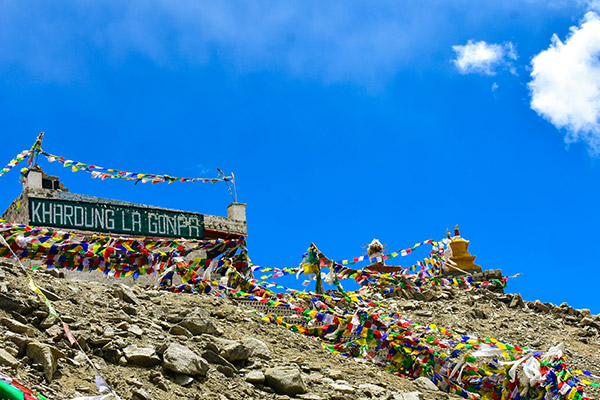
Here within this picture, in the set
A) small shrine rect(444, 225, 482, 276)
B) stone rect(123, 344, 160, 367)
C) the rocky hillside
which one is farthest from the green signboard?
stone rect(123, 344, 160, 367)

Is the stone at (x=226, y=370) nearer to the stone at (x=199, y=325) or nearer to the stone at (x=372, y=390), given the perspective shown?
the stone at (x=199, y=325)

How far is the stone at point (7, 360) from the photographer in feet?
24.0

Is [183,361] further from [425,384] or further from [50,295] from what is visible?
[425,384]

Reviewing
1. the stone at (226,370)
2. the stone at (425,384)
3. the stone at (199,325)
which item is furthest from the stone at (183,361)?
the stone at (425,384)

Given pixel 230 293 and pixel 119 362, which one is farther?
pixel 230 293

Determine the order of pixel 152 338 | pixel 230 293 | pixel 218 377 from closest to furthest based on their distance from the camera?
1. pixel 218 377
2. pixel 152 338
3. pixel 230 293

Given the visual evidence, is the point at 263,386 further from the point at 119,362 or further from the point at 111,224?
the point at 111,224

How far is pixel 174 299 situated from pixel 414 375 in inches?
191

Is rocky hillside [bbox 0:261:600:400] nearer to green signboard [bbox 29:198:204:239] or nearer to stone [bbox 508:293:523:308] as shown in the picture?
green signboard [bbox 29:198:204:239]

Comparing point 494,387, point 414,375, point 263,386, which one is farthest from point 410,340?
point 263,386

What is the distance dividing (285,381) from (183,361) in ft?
4.66

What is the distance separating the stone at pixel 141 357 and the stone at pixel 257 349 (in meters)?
1.55

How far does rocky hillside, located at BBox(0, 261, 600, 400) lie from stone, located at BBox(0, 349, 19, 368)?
0.04 ft

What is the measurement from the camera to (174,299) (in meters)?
13.1
